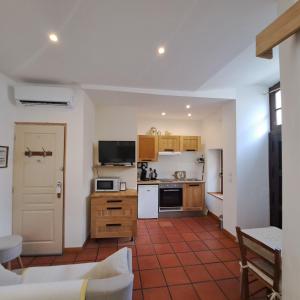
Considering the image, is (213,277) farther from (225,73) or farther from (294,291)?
(225,73)

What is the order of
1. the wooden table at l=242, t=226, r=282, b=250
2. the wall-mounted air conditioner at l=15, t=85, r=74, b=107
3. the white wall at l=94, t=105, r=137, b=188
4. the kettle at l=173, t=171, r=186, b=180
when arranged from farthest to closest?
the kettle at l=173, t=171, r=186, b=180
the white wall at l=94, t=105, r=137, b=188
the wall-mounted air conditioner at l=15, t=85, r=74, b=107
the wooden table at l=242, t=226, r=282, b=250

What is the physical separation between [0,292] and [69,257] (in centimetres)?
210

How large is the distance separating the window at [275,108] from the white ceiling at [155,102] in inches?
32.6

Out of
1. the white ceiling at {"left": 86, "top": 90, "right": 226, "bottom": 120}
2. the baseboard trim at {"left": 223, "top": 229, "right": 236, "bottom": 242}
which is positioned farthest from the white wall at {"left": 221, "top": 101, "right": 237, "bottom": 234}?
the white ceiling at {"left": 86, "top": 90, "right": 226, "bottom": 120}

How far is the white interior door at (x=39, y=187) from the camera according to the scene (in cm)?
297

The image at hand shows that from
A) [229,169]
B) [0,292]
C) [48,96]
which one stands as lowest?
[0,292]

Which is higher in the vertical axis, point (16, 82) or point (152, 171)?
point (16, 82)

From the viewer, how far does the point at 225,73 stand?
2.93 metres

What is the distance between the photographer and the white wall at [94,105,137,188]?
4234 mm

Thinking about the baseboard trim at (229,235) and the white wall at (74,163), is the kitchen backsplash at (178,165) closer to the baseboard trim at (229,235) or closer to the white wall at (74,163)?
the baseboard trim at (229,235)

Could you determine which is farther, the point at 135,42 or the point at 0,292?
the point at 135,42

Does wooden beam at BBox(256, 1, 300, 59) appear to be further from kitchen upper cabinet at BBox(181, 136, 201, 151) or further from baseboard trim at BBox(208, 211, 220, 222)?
baseboard trim at BBox(208, 211, 220, 222)

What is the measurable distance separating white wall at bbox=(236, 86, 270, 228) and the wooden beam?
223 cm

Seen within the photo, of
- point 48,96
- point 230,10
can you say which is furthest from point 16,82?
point 230,10
